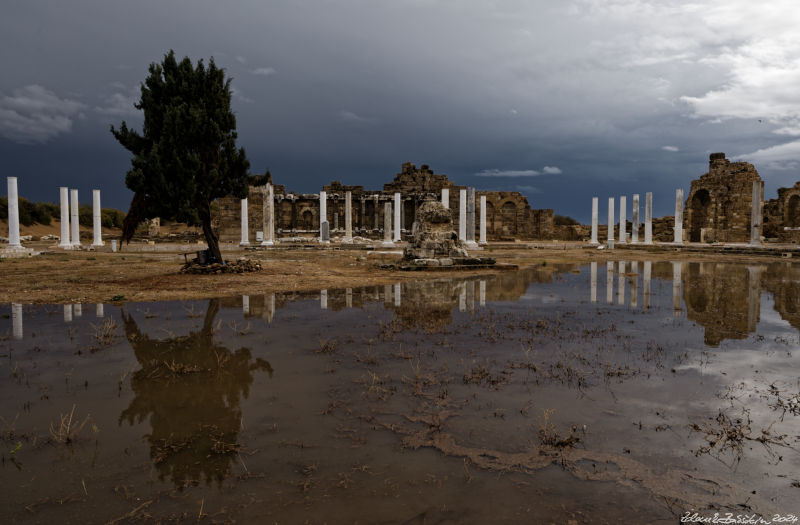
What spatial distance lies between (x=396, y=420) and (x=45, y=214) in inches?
2494

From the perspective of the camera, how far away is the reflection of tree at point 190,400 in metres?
3.01

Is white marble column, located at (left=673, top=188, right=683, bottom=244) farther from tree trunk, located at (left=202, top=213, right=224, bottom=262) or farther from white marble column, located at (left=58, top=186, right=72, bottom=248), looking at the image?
white marble column, located at (left=58, top=186, right=72, bottom=248)

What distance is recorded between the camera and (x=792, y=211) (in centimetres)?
3975

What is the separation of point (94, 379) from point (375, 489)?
12.0 ft

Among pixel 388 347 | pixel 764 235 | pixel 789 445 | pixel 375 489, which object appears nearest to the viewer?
pixel 375 489

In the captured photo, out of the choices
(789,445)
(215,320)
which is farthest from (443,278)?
(789,445)

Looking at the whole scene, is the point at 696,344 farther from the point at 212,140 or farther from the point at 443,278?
the point at 212,140

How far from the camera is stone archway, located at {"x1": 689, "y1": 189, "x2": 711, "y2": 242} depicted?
137 ft

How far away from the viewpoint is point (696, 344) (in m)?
6.08

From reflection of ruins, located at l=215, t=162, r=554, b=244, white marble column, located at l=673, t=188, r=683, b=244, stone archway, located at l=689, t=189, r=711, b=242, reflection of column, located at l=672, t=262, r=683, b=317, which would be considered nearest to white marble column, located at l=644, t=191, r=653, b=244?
white marble column, located at l=673, t=188, r=683, b=244

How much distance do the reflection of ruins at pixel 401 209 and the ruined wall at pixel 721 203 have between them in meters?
14.1

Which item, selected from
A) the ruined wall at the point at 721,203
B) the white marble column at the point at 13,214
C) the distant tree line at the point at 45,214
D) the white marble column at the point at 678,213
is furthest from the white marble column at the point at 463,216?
the distant tree line at the point at 45,214

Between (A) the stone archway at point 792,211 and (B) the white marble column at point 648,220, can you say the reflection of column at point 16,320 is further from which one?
(A) the stone archway at point 792,211

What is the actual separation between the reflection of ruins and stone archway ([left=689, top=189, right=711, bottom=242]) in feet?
45.8
